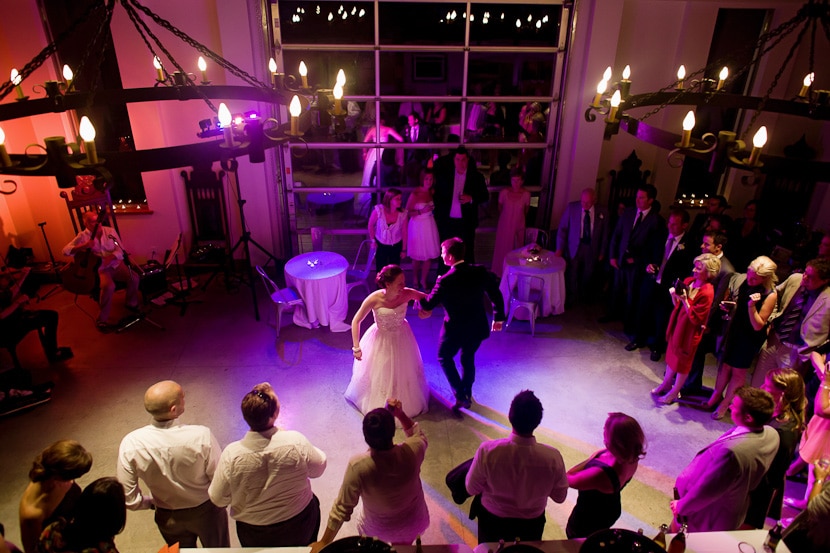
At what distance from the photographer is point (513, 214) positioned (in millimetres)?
6457

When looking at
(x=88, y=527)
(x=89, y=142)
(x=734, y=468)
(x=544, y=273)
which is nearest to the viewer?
(x=88, y=527)

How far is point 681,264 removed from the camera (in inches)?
197

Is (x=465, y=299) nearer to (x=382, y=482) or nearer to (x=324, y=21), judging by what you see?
(x=382, y=482)

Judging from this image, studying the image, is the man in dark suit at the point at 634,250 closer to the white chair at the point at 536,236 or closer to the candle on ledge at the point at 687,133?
the white chair at the point at 536,236

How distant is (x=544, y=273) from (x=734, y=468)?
335cm

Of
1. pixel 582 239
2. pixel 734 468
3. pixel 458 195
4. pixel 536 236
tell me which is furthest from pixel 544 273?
pixel 734 468

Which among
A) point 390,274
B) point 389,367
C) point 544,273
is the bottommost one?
point 389,367

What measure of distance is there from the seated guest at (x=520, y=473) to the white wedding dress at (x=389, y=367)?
186 cm

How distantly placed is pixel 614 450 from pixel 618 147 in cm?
540

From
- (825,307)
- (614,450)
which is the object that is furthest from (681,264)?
(614,450)

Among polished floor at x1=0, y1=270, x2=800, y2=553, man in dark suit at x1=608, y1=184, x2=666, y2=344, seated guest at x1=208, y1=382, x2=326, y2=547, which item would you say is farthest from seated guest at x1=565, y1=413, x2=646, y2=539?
man in dark suit at x1=608, y1=184, x2=666, y2=344

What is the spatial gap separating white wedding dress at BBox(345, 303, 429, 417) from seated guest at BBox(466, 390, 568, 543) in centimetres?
186

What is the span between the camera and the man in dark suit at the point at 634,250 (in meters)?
5.33

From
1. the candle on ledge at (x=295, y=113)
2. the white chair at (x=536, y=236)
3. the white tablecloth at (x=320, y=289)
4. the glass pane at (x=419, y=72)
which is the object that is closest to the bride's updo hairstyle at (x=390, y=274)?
the candle on ledge at (x=295, y=113)
